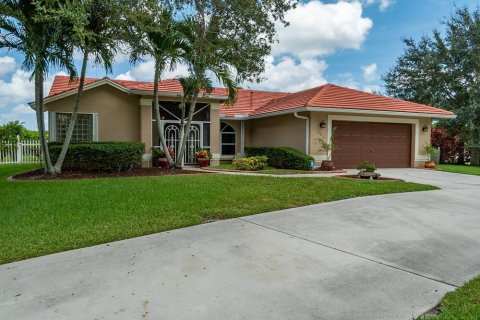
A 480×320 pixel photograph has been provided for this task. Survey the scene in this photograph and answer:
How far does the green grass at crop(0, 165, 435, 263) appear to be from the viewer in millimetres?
5395

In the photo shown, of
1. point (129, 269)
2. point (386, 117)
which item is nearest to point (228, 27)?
point (386, 117)

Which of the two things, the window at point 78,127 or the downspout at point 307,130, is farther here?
the downspout at point 307,130

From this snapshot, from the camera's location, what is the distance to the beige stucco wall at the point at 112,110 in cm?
1548

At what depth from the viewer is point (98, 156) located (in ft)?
42.4

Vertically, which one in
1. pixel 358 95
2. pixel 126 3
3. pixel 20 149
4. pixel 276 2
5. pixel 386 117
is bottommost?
pixel 20 149

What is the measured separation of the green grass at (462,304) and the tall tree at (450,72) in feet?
77.8

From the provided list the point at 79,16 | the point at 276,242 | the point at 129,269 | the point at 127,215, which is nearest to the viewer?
the point at 129,269

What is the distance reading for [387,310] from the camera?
10.3 ft

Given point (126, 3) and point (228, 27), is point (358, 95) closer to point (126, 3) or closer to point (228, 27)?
point (228, 27)

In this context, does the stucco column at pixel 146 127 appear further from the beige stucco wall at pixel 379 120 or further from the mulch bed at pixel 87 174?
the beige stucco wall at pixel 379 120

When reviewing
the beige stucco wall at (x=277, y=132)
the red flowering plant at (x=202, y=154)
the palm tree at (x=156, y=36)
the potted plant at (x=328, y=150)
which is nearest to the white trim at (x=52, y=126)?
the palm tree at (x=156, y=36)

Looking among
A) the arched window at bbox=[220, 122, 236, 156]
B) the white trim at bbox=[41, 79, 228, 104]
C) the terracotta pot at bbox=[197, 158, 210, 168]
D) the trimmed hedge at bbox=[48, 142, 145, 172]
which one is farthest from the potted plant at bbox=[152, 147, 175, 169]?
the arched window at bbox=[220, 122, 236, 156]

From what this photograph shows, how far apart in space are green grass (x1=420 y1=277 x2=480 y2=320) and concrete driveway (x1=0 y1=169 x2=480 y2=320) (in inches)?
4.7

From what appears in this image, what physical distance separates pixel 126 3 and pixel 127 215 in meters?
6.08
